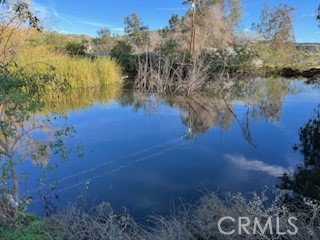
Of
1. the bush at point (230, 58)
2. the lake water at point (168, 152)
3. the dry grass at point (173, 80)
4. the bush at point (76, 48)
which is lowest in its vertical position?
the lake water at point (168, 152)

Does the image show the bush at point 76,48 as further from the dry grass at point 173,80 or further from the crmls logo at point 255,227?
the crmls logo at point 255,227

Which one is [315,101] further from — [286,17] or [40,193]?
[286,17]

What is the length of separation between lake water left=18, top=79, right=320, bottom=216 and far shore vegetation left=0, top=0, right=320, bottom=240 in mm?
340

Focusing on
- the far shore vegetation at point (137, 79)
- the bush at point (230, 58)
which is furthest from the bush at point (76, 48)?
the bush at point (230, 58)

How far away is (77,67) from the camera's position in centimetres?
1381

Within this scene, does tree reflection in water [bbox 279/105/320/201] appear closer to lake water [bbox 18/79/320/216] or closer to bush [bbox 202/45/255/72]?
lake water [bbox 18/79/320/216]

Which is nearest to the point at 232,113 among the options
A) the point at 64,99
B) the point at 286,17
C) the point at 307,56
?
the point at 64,99

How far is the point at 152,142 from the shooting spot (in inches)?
260

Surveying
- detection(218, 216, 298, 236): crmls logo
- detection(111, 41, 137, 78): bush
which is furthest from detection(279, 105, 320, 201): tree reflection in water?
detection(111, 41, 137, 78): bush

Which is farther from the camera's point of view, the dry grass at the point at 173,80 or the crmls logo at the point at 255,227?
the dry grass at the point at 173,80

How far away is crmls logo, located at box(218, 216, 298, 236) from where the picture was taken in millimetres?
2646

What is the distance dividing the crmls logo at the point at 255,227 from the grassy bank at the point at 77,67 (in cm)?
1042

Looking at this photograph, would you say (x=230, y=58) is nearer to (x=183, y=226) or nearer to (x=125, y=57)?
(x=125, y=57)

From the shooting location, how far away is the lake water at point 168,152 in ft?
14.2
